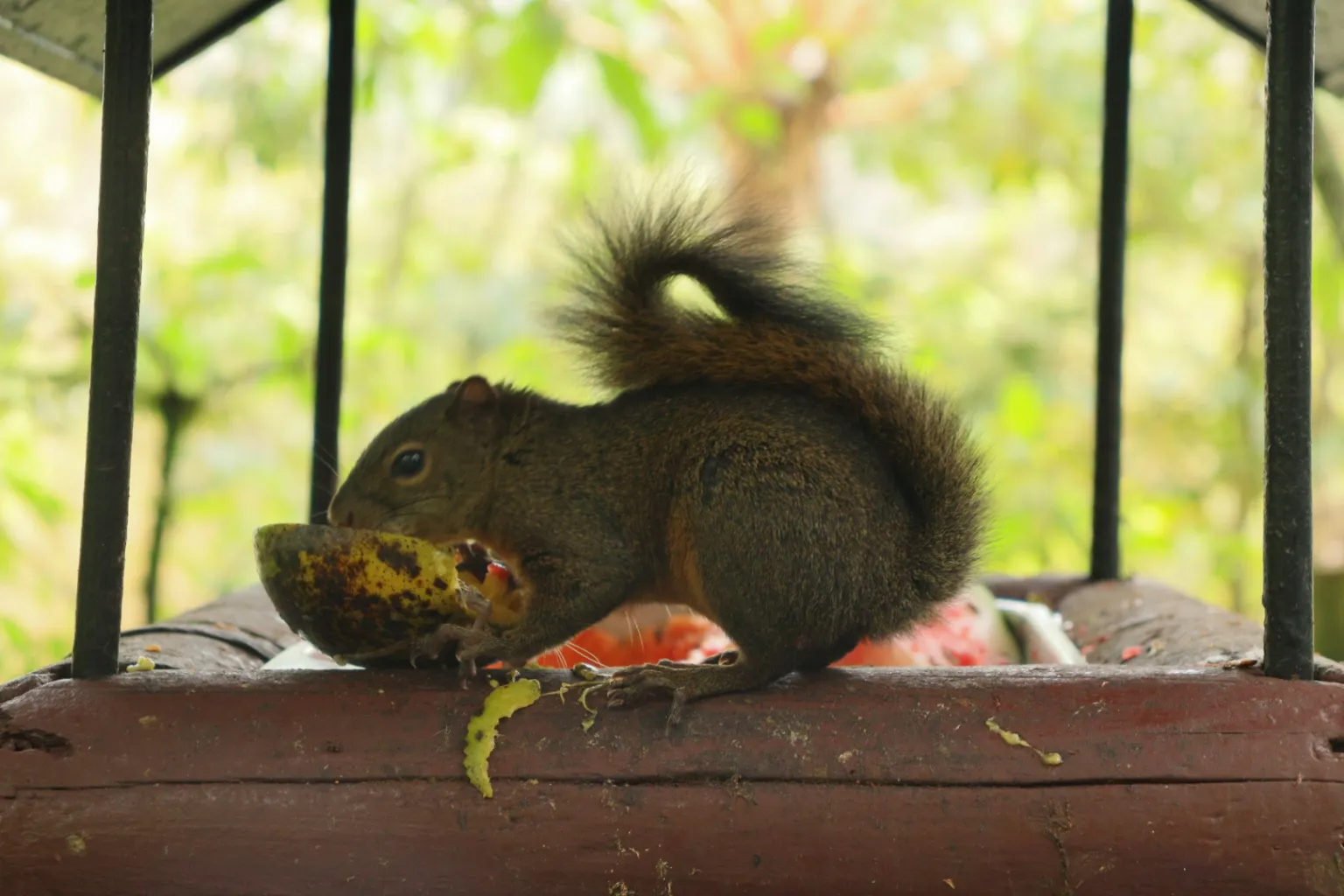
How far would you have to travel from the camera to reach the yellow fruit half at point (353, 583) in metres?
1.51

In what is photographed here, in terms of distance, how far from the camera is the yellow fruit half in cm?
151

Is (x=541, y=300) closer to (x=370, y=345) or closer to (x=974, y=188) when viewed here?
(x=370, y=345)

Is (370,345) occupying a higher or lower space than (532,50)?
lower

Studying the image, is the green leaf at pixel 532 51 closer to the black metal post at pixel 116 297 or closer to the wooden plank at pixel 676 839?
the black metal post at pixel 116 297

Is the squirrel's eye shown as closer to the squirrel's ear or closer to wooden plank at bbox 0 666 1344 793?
the squirrel's ear

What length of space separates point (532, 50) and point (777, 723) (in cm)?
239

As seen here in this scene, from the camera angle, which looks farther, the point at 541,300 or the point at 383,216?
the point at 383,216

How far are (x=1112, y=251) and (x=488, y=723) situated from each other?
5.45 ft

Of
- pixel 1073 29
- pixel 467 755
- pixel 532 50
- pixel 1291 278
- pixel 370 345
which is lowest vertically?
pixel 467 755

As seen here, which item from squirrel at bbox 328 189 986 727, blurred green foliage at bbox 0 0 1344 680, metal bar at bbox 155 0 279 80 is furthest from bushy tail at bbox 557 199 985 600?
blurred green foliage at bbox 0 0 1344 680

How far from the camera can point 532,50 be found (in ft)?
11.0

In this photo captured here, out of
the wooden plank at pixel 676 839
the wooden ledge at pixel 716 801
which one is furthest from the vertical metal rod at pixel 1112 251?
the wooden plank at pixel 676 839

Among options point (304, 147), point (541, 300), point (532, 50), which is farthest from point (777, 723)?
point (304, 147)

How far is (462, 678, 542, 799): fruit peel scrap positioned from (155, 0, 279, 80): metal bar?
1174 millimetres
